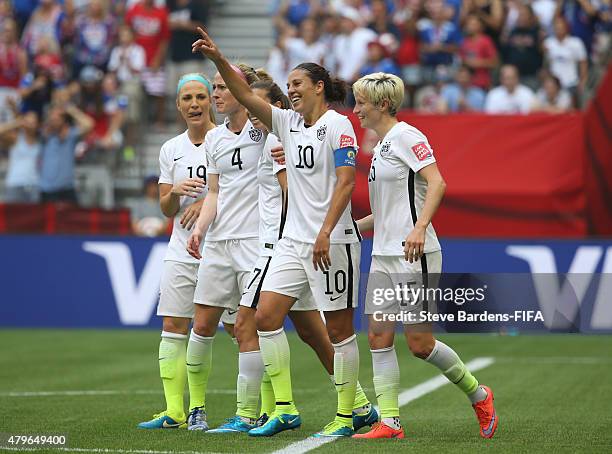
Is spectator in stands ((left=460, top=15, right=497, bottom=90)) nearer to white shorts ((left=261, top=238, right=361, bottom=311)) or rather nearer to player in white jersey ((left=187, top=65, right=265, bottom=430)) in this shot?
player in white jersey ((left=187, top=65, right=265, bottom=430))

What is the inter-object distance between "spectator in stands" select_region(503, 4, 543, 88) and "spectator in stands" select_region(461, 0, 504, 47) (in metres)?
0.36

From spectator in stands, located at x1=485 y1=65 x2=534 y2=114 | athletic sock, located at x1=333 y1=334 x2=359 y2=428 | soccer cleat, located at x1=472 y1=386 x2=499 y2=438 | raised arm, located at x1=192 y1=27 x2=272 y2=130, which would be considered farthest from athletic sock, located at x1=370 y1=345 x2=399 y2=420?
spectator in stands, located at x1=485 y1=65 x2=534 y2=114

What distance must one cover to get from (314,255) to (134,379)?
4.91 metres

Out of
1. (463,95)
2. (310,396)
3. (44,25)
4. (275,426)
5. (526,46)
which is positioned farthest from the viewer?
(44,25)

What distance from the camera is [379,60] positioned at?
2012 centimetres

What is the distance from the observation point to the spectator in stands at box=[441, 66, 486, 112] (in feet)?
66.1

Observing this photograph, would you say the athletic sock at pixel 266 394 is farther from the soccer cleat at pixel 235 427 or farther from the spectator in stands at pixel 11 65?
the spectator in stands at pixel 11 65

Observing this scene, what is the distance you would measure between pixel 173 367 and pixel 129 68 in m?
13.9

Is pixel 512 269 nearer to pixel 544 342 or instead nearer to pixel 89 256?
pixel 544 342

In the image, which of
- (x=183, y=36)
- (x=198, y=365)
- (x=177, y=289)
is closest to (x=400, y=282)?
(x=198, y=365)

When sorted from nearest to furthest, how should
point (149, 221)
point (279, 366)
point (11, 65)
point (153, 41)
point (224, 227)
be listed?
point (279, 366)
point (224, 227)
point (149, 221)
point (153, 41)
point (11, 65)

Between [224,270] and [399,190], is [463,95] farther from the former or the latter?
[399,190]

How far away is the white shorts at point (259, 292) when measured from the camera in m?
8.66

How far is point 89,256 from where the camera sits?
18281 millimetres
